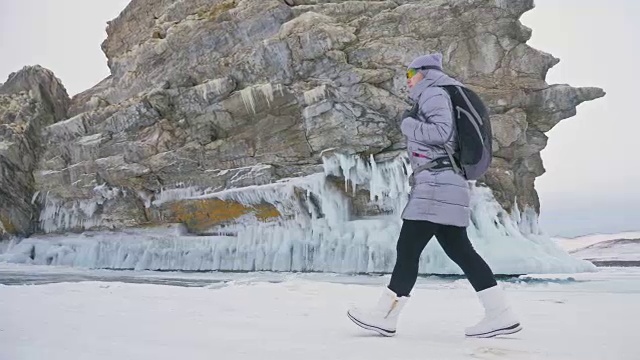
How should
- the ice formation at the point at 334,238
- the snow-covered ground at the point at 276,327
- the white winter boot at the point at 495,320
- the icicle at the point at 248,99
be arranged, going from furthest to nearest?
the icicle at the point at 248,99, the ice formation at the point at 334,238, the white winter boot at the point at 495,320, the snow-covered ground at the point at 276,327

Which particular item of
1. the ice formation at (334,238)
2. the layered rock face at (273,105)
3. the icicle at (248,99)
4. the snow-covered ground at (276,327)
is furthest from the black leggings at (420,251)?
the icicle at (248,99)

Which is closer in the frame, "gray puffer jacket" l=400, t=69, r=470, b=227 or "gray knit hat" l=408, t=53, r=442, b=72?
"gray puffer jacket" l=400, t=69, r=470, b=227

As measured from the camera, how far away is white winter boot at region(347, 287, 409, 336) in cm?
347

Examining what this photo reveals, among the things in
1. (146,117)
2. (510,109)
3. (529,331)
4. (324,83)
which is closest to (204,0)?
(146,117)

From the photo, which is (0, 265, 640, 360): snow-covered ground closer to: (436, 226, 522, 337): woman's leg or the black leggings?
(436, 226, 522, 337): woman's leg

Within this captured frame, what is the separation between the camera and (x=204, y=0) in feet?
73.8

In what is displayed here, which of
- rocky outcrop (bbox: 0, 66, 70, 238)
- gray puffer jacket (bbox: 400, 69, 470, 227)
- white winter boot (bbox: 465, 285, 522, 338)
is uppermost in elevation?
rocky outcrop (bbox: 0, 66, 70, 238)

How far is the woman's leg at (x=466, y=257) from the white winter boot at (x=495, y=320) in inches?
2.9

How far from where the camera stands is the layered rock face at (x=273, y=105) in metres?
17.6

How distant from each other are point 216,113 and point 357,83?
16.8 ft

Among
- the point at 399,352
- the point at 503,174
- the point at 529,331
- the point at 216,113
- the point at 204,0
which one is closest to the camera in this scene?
the point at 399,352

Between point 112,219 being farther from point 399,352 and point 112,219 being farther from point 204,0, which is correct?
point 399,352

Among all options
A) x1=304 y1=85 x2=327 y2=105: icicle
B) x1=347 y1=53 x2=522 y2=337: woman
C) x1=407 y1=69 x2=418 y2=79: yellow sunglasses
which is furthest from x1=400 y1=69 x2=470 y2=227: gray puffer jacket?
x1=304 y1=85 x2=327 y2=105: icicle

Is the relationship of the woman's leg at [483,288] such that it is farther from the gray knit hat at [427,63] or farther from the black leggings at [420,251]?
the gray knit hat at [427,63]
